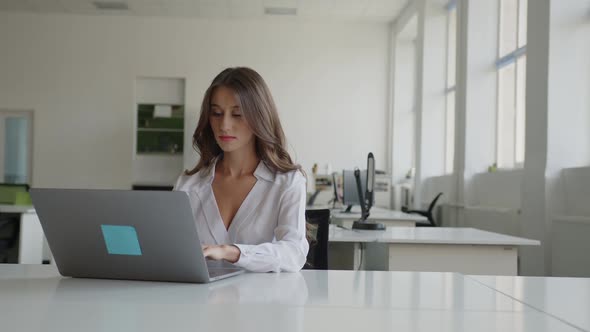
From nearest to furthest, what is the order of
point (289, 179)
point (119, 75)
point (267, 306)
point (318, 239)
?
point (267, 306) < point (289, 179) < point (318, 239) < point (119, 75)

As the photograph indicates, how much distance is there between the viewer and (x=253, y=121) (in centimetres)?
187

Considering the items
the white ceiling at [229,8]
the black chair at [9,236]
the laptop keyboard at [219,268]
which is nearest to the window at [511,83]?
the white ceiling at [229,8]

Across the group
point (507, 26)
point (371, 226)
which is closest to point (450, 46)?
point (507, 26)

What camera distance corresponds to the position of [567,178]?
15.2 ft

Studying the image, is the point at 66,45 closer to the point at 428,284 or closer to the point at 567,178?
the point at 567,178

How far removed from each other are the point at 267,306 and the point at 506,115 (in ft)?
20.2

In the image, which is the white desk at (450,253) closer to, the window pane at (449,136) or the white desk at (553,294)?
the white desk at (553,294)

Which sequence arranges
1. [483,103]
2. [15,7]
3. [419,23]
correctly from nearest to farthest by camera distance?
[483,103]
[419,23]
[15,7]

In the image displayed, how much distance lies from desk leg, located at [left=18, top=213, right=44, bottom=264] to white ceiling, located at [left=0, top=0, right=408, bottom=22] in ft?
15.5

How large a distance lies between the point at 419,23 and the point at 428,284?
7.78 meters

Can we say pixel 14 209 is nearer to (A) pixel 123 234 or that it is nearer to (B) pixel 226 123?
(B) pixel 226 123

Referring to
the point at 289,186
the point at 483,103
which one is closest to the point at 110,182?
the point at 483,103

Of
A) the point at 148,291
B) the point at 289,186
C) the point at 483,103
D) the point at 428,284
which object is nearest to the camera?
the point at 148,291

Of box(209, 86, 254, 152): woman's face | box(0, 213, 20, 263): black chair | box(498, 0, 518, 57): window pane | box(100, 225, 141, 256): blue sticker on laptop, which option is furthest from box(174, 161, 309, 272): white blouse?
box(498, 0, 518, 57): window pane
